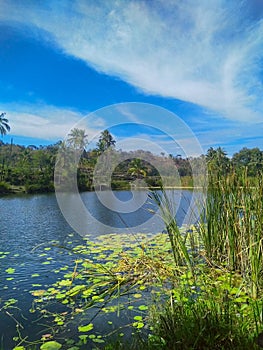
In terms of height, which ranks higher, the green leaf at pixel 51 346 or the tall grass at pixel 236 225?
the tall grass at pixel 236 225

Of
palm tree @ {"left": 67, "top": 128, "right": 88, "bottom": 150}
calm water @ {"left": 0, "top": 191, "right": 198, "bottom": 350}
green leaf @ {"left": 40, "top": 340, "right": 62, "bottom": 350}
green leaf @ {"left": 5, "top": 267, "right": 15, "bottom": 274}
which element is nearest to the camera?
green leaf @ {"left": 40, "top": 340, "right": 62, "bottom": 350}

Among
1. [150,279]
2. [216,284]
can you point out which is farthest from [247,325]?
[150,279]

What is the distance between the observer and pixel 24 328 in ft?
7.58

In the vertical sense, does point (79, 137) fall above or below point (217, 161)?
above

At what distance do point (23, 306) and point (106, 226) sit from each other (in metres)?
4.61

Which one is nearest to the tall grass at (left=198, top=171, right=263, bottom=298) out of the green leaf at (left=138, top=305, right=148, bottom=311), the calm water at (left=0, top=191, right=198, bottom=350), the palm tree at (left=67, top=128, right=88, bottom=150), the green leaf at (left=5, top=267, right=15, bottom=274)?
the calm water at (left=0, top=191, right=198, bottom=350)

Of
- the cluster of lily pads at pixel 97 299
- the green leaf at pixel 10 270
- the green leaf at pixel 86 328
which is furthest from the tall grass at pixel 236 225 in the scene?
the green leaf at pixel 10 270

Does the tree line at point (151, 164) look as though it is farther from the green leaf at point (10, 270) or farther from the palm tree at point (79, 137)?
the green leaf at point (10, 270)

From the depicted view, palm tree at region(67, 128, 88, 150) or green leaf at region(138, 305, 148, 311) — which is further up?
palm tree at region(67, 128, 88, 150)

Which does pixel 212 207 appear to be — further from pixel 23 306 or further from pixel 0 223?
pixel 0 223

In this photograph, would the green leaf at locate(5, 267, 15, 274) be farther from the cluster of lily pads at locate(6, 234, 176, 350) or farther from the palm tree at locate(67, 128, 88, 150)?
the palm tree at locate(67, 128, 88, 150)

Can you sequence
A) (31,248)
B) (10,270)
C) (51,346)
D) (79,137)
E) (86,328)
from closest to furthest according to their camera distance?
(51,346), (86,328), (10,270), (31,248), (79,137)

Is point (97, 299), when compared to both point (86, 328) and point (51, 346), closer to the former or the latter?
point (86, 328)

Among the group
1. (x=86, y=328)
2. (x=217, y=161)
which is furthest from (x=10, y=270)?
(x=217, y=161)
